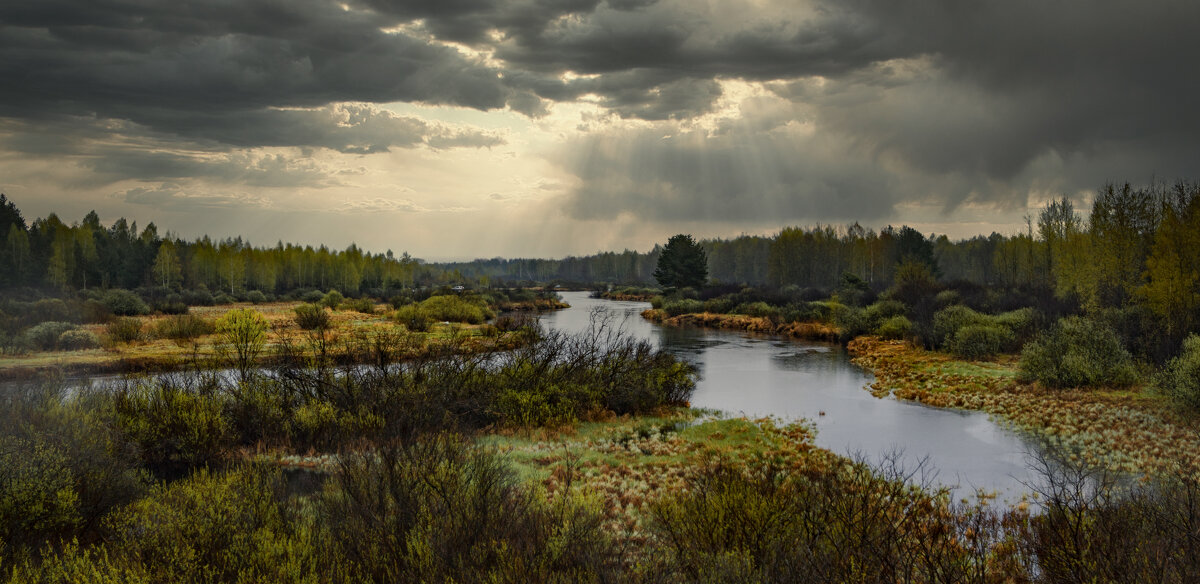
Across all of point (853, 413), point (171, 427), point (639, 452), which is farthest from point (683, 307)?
point (171, 427)

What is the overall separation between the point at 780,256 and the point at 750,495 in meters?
90.9

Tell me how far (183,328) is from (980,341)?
4206cm

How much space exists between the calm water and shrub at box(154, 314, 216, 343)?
25530 millimetres

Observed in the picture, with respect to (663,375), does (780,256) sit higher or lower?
higher

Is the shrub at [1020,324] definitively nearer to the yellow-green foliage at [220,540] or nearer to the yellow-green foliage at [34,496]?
the yellow-green foliage at [220,540]

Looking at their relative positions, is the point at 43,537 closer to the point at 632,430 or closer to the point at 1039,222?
the point at 632,430

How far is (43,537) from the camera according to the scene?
704 cm

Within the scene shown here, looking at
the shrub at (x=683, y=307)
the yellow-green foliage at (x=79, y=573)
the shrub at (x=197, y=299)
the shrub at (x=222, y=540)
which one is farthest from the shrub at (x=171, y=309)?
the yellow-green foliage at (x=79, y=573)

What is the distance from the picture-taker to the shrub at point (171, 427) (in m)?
11.6

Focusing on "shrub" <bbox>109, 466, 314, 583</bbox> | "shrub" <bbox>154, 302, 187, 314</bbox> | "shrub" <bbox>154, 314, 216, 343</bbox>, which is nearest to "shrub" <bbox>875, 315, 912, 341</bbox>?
"shrub" <bbox>109, 466, 314, 583</bbox>

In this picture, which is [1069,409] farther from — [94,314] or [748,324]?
[94,314]

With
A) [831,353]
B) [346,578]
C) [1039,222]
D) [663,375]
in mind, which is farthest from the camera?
[1039,222]

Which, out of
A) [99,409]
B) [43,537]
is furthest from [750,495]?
[99,409]

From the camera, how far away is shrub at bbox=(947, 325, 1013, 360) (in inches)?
1108
